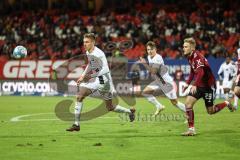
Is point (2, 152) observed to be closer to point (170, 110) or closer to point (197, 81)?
point (197, 81)

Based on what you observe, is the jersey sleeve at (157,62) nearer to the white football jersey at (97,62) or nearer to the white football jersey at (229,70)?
the white football jersey at (97,62)

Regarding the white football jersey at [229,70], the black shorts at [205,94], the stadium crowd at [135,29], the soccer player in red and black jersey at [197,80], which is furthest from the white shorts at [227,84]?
the soccer player in red and black jersey at [197,80]

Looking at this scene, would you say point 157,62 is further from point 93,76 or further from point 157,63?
point 93,76

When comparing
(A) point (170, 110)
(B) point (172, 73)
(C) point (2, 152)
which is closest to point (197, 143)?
(C) point (2, 152)

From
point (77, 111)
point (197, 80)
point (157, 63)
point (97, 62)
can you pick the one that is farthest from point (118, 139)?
point (157, 63)

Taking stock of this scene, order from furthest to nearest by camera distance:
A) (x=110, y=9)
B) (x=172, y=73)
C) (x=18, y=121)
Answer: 1. (x=110, y=9)
2. (x=172, y=73)
3. (x=18, y=121)

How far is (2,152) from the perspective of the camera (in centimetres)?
1060

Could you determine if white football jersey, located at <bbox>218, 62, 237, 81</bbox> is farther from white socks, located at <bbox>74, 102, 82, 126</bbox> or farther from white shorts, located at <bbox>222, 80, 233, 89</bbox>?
white socks, located at <bbox>74, 102, 82, 126</bbox>

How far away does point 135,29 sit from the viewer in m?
32.5

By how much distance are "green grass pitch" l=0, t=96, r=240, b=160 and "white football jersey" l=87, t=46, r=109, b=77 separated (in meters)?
1.54

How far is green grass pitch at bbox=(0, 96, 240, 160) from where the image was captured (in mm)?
10305

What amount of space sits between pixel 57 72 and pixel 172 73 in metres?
6.17

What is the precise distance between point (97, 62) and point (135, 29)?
18.5 m

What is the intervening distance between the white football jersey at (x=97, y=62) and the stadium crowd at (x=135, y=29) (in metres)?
15.2
